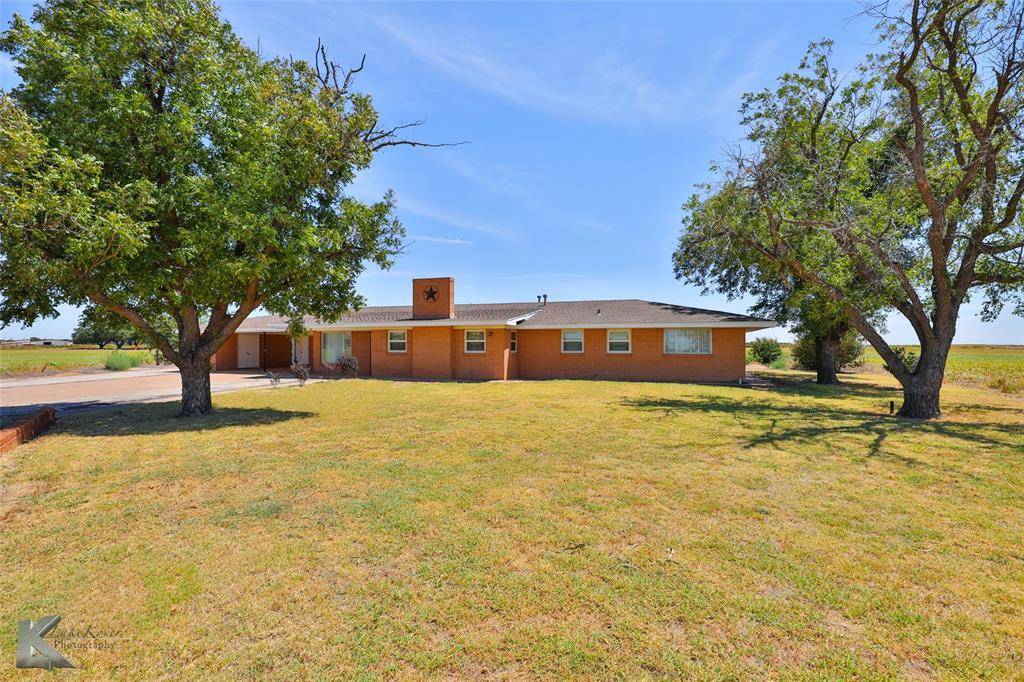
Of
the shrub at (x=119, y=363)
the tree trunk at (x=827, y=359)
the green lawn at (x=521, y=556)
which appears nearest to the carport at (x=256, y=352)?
the shrub at (x=119, y=363)

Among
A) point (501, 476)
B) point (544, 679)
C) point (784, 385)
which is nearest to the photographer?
point (544, 679)

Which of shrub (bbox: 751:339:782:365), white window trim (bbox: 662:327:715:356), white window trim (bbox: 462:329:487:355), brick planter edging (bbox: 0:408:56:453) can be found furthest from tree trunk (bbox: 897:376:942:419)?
shrub (bbox: 751:339:782:365)

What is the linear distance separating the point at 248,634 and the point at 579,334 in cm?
1946

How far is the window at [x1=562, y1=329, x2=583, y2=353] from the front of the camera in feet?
71.0

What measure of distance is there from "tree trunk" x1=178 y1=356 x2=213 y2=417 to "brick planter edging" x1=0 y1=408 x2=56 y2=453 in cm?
242

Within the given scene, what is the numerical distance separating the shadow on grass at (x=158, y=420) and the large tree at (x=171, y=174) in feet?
2.51

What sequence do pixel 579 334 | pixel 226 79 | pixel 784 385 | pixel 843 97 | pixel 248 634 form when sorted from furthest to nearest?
pixel 579 334
pixel 784 385
pixel 843 97
pixel 226 79
pixel 248 634

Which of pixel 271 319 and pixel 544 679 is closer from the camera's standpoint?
pixel 544 679

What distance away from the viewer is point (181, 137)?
977cm

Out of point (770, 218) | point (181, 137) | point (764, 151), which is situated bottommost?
point (770, 218)

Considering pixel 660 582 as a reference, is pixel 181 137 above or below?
above

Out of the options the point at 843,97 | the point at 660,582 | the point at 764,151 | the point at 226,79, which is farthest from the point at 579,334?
the point at 660,582

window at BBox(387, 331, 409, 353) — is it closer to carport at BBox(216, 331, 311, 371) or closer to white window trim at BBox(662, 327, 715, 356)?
carport at BBox(216, 331, 311, 371)

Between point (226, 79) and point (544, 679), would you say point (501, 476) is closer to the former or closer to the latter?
point (544, 679)
